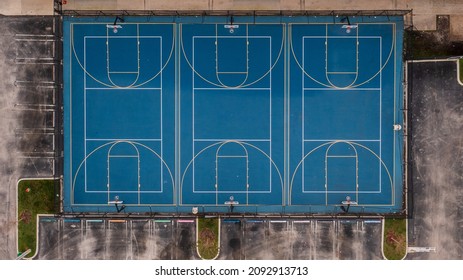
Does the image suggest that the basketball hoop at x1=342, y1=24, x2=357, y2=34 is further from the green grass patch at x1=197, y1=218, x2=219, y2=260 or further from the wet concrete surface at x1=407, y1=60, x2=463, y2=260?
the green grass patch at x1=197, y1=218, x2=219, y2=260

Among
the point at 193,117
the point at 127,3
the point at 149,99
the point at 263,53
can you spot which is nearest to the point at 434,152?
the point at 263,53

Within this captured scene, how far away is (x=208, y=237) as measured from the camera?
51.6 feet

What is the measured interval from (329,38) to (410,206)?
25.5 feet

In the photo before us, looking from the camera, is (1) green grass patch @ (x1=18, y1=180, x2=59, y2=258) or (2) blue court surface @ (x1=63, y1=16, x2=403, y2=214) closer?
(2) blue court surface @ (x1=63, y1=16, x2=403, y2=214)

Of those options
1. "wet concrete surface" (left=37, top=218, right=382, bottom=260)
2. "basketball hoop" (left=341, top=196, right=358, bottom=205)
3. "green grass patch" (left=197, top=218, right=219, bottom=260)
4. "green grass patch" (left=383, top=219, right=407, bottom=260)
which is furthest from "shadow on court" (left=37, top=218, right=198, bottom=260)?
"green grass patch" (left=383, top=219, right=407, bottom=260)

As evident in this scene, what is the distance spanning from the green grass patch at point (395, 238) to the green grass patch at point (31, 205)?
1403cm

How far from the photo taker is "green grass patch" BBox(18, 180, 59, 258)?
1564 centimetres

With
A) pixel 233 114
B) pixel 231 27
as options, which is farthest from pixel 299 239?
pixel 231 27

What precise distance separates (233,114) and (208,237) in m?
5.33

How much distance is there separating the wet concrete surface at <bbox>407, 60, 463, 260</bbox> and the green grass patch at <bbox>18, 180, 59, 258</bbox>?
15249 millimetres

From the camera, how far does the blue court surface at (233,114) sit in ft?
50.5

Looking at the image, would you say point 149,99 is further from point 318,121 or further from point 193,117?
point 318,121

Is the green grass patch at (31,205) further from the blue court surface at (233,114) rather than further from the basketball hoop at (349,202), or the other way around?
the basketball hoop at (349,202)

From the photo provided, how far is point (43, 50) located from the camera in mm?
15508
